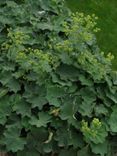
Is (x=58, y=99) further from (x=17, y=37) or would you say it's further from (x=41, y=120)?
(x=17, y=37)

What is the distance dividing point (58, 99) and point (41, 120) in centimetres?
21

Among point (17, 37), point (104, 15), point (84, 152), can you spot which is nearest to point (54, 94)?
point (84, 152)

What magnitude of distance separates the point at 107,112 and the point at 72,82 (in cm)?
37

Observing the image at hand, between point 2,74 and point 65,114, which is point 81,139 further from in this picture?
point 2,74

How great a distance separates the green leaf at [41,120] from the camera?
408 centimetres

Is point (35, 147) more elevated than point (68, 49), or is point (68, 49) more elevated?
point (68, 49)

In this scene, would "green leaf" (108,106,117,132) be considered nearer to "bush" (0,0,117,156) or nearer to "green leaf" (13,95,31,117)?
"bush" (0,0,117,156)

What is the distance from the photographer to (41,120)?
13.5 ft

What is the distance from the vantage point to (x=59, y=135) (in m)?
4.09

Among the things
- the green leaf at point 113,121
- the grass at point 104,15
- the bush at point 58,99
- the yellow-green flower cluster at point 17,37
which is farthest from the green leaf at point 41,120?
the grass at point 104,15

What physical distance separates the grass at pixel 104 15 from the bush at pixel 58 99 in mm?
2224

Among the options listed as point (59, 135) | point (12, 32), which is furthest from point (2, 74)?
point (59, 135)

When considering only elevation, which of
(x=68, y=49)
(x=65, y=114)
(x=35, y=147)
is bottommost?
(x=35, y=147)

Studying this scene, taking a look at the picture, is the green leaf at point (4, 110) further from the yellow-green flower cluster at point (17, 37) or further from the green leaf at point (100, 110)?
the green leaf at point (100, 110)
